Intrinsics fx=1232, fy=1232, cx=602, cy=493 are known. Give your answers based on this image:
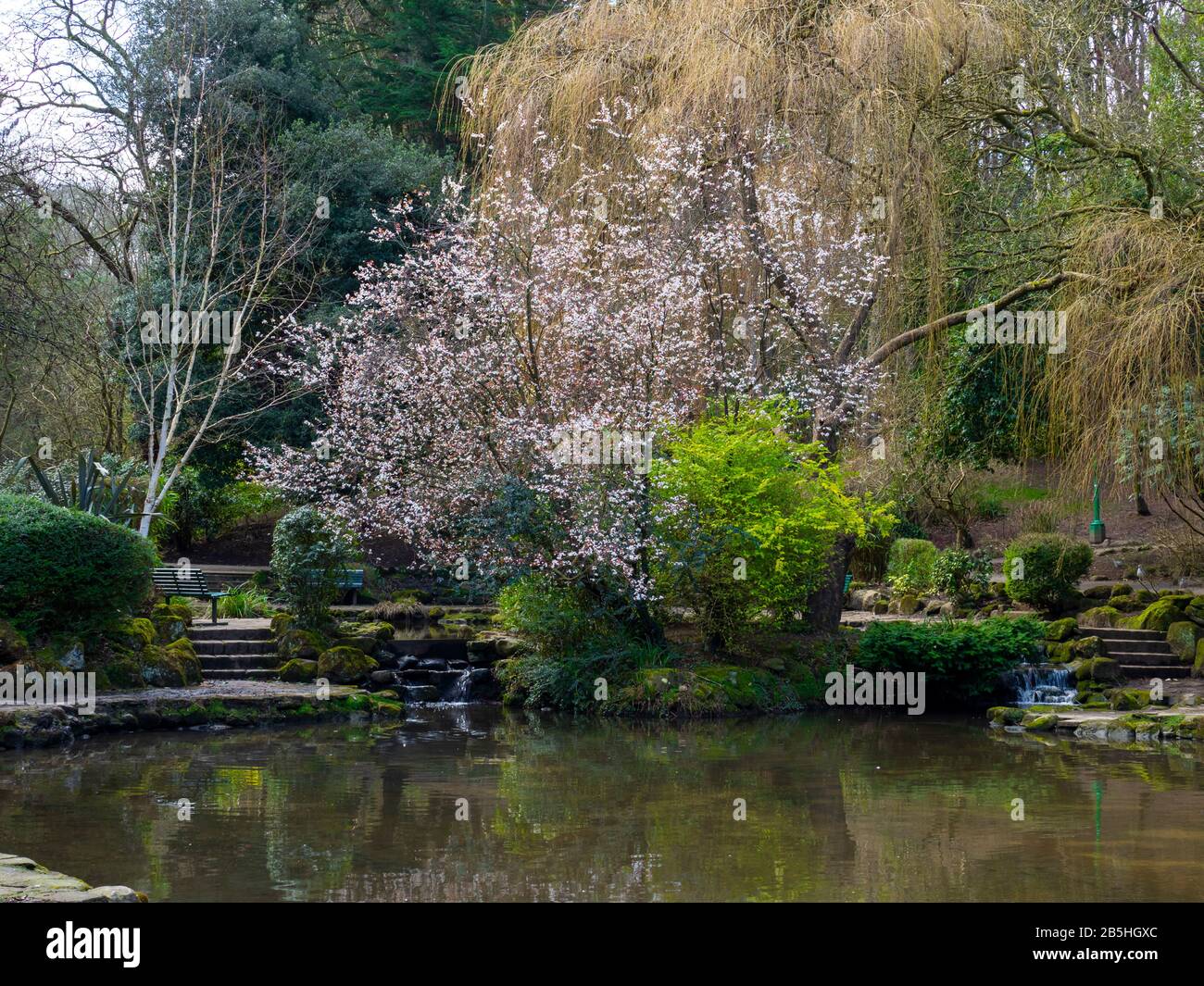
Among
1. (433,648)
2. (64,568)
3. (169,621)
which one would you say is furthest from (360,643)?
(64,568)

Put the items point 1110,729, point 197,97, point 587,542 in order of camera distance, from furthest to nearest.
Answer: point 197,97
point 587,542
point 1110,729

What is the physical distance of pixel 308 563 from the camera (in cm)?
1554

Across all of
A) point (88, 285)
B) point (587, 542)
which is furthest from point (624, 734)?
point (88, 285)

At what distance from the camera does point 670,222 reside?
16.0 metres

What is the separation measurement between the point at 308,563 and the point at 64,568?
329 cm

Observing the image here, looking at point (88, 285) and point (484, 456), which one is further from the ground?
point (88, 285)

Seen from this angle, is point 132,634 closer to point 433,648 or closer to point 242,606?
point 242,606

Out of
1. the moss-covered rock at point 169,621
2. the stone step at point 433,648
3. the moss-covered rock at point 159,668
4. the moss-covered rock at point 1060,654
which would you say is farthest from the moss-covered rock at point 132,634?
the moss-covered rock at point 1060,654

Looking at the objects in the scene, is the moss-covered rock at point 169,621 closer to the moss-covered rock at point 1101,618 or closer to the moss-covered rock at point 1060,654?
the moss-covered rock at point 1060,654

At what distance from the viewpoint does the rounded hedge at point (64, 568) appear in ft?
41.5

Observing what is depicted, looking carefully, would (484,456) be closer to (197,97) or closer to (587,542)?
(587,542)

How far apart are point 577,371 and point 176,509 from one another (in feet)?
36.9

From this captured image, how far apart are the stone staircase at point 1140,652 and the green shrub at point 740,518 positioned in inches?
146

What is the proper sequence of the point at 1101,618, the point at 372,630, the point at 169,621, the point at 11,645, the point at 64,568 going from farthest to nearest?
the point at 1101,618 < the point at 372,630 < the point at 169,621 < the point at 64,568 < the point at 11,645
